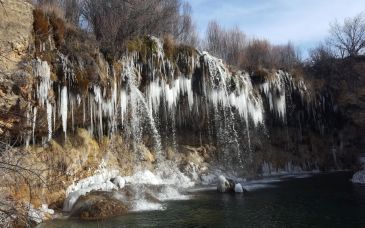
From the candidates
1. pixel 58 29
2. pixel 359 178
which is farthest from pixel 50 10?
pixel 359 178

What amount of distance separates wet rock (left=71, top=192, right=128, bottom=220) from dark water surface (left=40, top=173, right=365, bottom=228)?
692 millimetres

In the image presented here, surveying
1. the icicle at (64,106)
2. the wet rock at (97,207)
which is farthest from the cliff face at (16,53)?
the wet rock at (97,207)

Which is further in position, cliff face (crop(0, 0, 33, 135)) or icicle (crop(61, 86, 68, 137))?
icicle (crop(61, 86, 68, 137))

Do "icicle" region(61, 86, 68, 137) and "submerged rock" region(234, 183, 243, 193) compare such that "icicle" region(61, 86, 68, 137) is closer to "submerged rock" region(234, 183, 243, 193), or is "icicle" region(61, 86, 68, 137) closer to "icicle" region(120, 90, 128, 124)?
"icicle" region(120, 90, 128, 124)

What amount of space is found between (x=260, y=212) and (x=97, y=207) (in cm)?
602

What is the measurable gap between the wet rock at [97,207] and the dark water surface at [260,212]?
692mm

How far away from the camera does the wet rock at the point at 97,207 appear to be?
1493 cm

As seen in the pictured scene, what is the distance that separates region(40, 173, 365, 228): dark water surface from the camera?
13.5 m

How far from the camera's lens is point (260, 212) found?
50.1 ft

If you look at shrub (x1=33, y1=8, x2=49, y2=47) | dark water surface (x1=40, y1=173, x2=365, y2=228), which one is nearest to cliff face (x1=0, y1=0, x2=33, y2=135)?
shrub (x1=33, y1=8, x2=49, y2=47)

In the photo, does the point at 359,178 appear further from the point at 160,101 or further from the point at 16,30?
the point at 16,30

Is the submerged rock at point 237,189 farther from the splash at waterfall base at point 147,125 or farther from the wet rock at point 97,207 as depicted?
the wet rock at point 97,207

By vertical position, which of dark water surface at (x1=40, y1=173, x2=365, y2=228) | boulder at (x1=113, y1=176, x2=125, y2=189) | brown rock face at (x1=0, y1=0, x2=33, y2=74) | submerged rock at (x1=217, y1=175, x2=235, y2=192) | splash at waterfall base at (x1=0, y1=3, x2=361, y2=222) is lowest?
dark water surface at (x1=40, y1=173, x2=365, y2=228)

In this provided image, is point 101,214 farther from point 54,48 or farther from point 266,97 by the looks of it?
point 266,97
